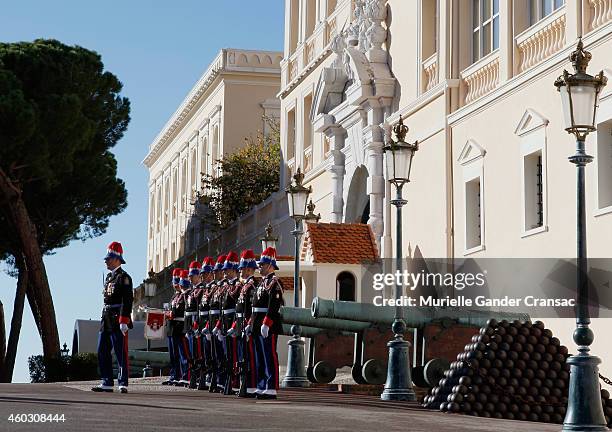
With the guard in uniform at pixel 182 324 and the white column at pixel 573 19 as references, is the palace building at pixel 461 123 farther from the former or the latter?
the guard in uniform at pixel 182 324

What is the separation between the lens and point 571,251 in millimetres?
22031

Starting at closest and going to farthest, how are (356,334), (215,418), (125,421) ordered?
(125,421), (215,418), (356,334)

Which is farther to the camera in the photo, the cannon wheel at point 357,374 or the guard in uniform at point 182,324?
the guard in uniform at point 182,324

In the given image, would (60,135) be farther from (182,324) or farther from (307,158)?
(182,324)

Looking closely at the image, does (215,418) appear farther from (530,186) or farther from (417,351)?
(530,186)

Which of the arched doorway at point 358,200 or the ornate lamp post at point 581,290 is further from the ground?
the arched doorway at point 358,200

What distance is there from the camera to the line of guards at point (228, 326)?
18812mm

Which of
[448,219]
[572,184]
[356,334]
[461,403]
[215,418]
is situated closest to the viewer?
[215,418]

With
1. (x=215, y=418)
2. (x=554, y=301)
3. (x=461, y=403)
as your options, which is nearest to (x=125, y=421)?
(x=215, y=418)

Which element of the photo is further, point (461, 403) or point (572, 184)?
point (572, 184)

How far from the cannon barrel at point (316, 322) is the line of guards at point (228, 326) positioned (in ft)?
4.22

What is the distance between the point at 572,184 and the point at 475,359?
5.67 m

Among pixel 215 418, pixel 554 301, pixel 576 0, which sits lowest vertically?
pixel 215 418

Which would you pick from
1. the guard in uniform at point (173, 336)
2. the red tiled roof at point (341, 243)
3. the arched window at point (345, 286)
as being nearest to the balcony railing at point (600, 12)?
the guard in uniform at point (173, 336)
